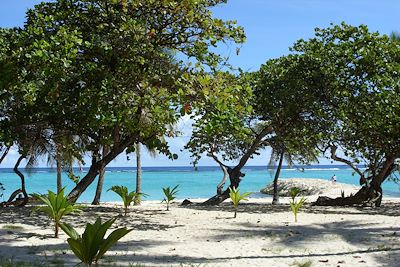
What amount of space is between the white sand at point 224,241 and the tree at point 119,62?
2.24 m

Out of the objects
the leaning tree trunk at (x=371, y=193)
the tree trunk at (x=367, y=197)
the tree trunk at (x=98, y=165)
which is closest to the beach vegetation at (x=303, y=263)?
the tree trunk at (x=98, y=165)

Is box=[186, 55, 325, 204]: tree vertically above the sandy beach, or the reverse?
box=[186, 55, 325, 204]: tree

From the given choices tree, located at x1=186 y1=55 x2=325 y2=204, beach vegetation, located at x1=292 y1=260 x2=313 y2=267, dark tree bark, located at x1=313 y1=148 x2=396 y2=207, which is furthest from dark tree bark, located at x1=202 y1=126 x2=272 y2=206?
beach vegetation, located at x1=292 y1=260 x2=313 y2=267

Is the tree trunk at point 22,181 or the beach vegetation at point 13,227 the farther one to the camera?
the tree trunk at point 22,181

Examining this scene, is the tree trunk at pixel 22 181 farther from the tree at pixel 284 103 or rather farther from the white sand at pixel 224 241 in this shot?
the tree at pixel 284 103

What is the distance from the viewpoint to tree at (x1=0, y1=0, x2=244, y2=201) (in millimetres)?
9547

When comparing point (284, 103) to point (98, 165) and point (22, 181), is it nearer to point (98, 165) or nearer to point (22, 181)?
point (98, 165)

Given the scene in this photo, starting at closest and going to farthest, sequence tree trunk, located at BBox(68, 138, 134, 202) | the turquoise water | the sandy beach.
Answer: the sandy beach
tree trunk, located at BBox(68, 138, 134, 202)
the turquoise water

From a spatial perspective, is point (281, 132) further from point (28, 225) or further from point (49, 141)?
point (28, 225)

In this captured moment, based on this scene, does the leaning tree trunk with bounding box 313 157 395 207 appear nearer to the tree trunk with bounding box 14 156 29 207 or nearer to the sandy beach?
the sandy beach

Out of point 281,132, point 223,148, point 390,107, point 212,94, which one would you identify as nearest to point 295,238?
point 212,94

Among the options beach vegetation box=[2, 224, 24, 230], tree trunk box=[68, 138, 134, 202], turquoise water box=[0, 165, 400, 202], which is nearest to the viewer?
beach vegetation box=[2, 224, 24, 230]

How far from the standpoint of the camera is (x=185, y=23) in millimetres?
10461

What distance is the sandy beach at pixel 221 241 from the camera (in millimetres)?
6508
